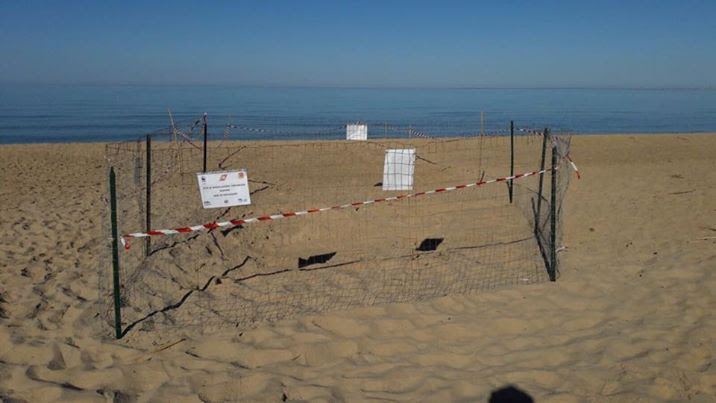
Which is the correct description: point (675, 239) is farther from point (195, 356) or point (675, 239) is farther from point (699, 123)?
point (699, 123)

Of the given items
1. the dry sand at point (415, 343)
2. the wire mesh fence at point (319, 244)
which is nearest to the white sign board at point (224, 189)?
the wire mesh fence at point (319, 244)

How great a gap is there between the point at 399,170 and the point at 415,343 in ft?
20.7

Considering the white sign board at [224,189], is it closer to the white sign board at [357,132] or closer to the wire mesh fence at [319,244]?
the wire mesh fence at [319,244]

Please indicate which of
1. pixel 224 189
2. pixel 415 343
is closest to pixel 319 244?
pixel 224 189

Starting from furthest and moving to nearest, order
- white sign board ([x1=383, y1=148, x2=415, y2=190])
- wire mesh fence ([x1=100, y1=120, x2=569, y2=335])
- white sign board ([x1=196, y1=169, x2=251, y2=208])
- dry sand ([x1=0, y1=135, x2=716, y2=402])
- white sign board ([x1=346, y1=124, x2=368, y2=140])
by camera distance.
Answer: white sign board ([x1=346, y1=124, x2=368, y2=140]) < white sign board ([x1=383, y1=148, x2=415, y2=190]) < white sign board ([x1=196, y1=169, x2=251, y2=208]) < wire mesh fence ([x1=100, y1=120, x2=569, y2=335]) < dry sand ([x1=0, y1=135, x2=716, y2=402])

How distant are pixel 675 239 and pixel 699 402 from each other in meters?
4.81

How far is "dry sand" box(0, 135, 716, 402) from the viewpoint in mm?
4082

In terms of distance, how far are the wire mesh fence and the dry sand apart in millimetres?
454

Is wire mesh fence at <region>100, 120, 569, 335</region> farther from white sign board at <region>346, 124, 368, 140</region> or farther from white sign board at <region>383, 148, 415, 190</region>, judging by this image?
white sign board at <region>346, 124, 368, 140</region>

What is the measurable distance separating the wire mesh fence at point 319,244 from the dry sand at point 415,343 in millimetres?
454

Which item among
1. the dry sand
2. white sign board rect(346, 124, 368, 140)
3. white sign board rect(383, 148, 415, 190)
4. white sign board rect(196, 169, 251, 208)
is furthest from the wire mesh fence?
white sign board rect(346, 124, 368, 140)

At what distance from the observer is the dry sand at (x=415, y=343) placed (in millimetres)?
4082

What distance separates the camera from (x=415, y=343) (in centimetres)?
490

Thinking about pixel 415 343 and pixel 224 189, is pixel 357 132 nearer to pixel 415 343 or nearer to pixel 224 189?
pixel 224 189
